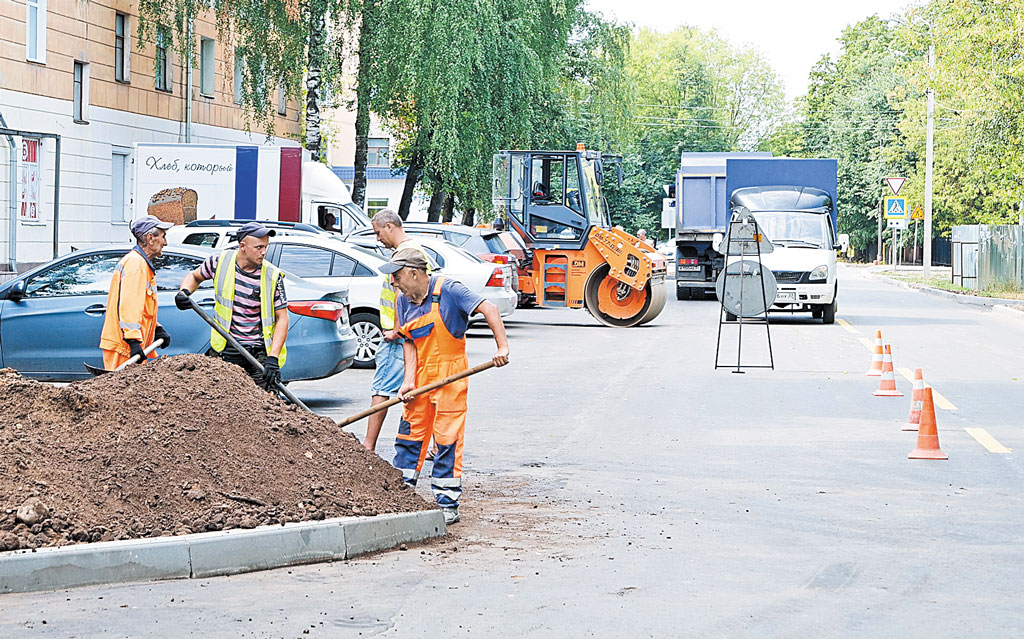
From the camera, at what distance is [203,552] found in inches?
255

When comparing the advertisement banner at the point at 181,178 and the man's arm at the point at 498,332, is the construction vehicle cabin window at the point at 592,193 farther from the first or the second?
the man's arm at the point at 498,332

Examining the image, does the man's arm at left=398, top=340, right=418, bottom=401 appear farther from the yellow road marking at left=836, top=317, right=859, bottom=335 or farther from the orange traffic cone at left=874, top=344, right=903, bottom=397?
the yellow road marking at left=836, top=317, right=859, bottom=335

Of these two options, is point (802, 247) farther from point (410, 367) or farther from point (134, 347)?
point (410, 367)

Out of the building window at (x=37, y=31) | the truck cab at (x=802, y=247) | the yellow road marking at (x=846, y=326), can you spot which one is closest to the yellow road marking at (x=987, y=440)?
the truck cab at (x=802, y=247)

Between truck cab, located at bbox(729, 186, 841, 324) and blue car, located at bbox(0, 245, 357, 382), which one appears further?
truck cab, located at bbox(729, 186, 841, 324)

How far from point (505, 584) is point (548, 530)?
130 cm

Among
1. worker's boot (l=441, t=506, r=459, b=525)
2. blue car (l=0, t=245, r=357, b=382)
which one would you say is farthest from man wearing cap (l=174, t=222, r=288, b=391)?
blue car (l=0, t=245, r=357, b=382)

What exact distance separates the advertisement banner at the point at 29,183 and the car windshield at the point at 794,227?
15.1 m

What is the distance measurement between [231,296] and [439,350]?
1.85 meters

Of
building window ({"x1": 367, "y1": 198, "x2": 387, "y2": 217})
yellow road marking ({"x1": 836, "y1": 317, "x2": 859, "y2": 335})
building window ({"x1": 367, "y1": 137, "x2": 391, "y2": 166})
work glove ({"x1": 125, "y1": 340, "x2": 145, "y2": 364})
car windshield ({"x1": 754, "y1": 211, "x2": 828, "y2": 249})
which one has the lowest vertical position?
yellow road marking ({"x1": 836, "y1": 317, "x2": 859, "y2": 335})

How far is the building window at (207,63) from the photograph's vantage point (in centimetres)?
3728

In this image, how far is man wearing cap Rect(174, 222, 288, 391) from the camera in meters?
9.02

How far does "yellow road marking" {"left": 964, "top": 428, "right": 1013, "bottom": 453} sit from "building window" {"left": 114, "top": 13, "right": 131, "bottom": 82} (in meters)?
25.3

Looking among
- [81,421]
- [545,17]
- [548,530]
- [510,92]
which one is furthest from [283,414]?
[545,17]
